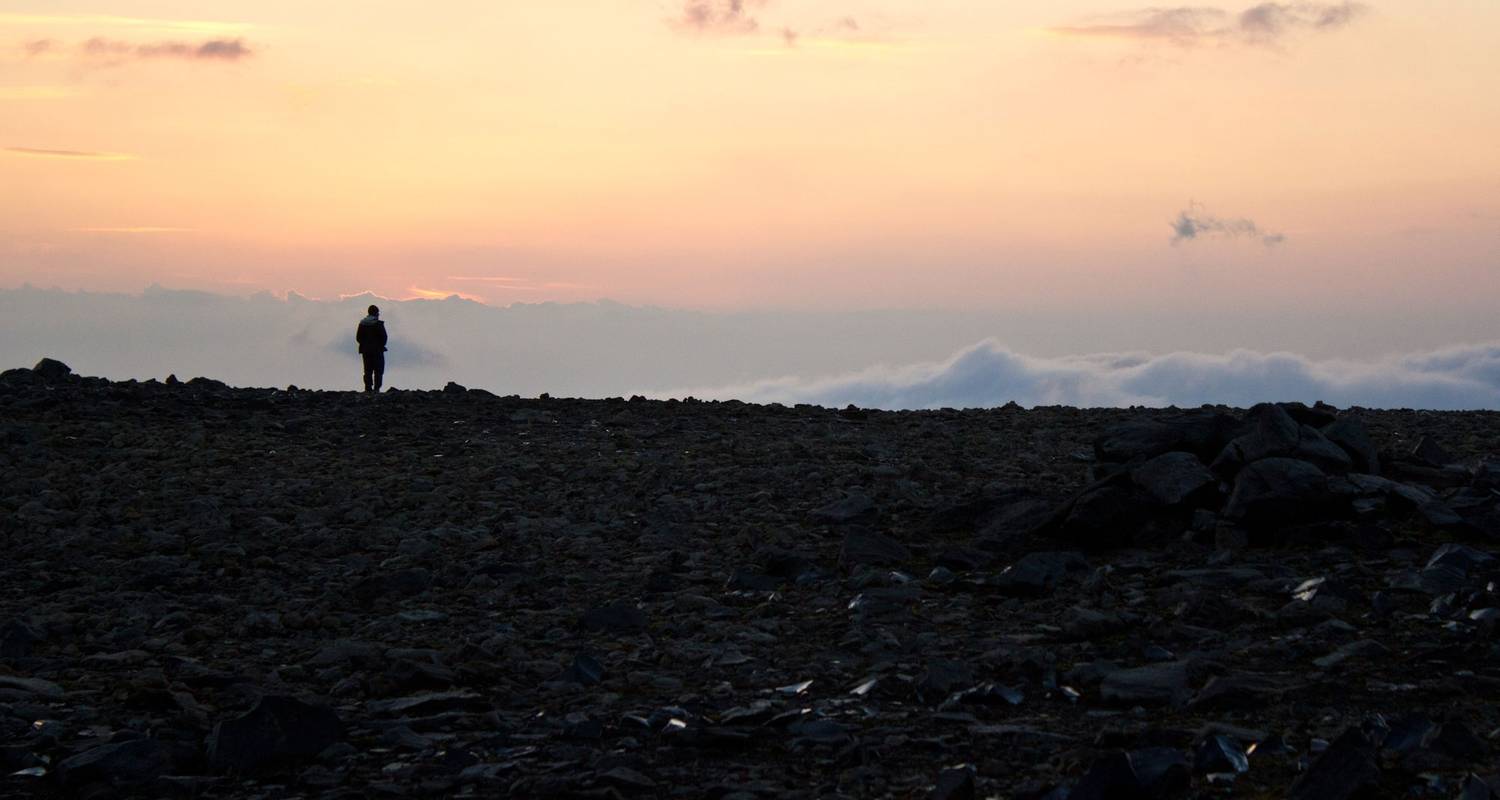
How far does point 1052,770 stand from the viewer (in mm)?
6215

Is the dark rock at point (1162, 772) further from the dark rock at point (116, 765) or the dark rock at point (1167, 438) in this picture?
the dark rock at point (1167, 438)

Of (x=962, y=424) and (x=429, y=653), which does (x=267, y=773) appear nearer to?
(x=429, y=653)

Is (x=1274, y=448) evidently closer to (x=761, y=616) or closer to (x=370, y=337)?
(x=761, y=616)

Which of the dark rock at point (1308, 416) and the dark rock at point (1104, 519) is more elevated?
the dark rock at point (1308, 416)

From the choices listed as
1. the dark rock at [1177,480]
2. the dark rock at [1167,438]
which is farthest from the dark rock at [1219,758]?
the dark rock at [1167,438]

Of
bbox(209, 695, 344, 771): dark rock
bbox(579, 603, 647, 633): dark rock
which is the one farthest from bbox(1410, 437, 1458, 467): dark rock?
bbox(209, 695, 344, 771): dark rock

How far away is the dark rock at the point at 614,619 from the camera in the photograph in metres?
9.51

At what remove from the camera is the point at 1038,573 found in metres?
10.2

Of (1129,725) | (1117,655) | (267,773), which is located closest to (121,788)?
(267,773)

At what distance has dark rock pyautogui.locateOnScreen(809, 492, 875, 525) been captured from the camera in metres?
12.8

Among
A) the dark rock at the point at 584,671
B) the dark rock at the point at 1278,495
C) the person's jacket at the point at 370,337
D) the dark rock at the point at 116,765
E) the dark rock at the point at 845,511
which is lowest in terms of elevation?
the dark rock at the point at 116,765

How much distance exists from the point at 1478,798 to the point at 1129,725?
1688 millimetres

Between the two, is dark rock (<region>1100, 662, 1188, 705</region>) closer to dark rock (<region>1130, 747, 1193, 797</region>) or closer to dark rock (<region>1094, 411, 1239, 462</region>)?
dark rock (<region>1130, 747, 1193, 797</region>)

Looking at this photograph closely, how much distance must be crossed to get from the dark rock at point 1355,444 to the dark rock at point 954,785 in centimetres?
791
